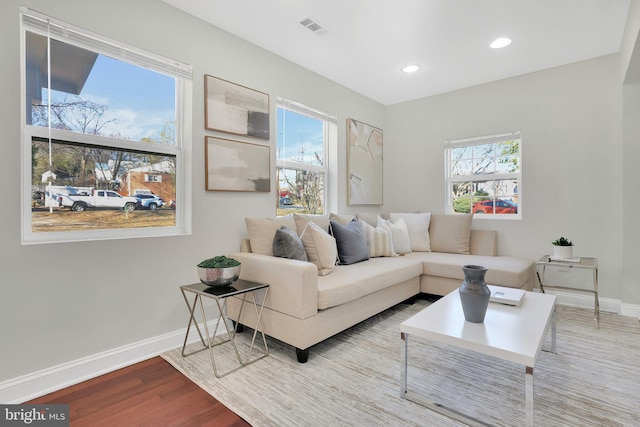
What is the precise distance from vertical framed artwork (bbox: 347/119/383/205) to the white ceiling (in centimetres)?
73

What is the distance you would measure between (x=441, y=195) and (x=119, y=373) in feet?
12.5

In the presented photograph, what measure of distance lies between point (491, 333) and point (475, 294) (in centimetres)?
20

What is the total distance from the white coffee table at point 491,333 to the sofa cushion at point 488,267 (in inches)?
34.4

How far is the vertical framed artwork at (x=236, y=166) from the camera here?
2615 millimetres

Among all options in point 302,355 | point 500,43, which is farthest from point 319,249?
point 500,43

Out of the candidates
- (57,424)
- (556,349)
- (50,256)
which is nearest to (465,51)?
(556,349)

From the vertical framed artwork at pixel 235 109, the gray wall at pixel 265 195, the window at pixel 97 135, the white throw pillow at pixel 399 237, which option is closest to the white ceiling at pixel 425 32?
the gray wall at pixel 265 195

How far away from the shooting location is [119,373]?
2.03m

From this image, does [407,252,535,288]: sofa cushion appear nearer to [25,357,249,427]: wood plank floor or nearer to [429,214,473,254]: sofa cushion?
[429,214,473,254]: sofa cushion

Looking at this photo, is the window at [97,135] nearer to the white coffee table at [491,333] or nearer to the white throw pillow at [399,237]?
the white coffee table at [491,333]

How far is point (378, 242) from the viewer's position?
3461mm

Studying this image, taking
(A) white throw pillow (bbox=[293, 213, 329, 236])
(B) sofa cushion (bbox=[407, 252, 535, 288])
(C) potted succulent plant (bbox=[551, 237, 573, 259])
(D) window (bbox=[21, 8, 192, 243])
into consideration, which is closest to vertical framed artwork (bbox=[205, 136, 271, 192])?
(D) window (bbox=[21, 8, 192, 243])

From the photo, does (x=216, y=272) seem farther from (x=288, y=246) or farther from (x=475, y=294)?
(x=475, y=294)

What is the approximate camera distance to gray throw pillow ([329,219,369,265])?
3041 mm
